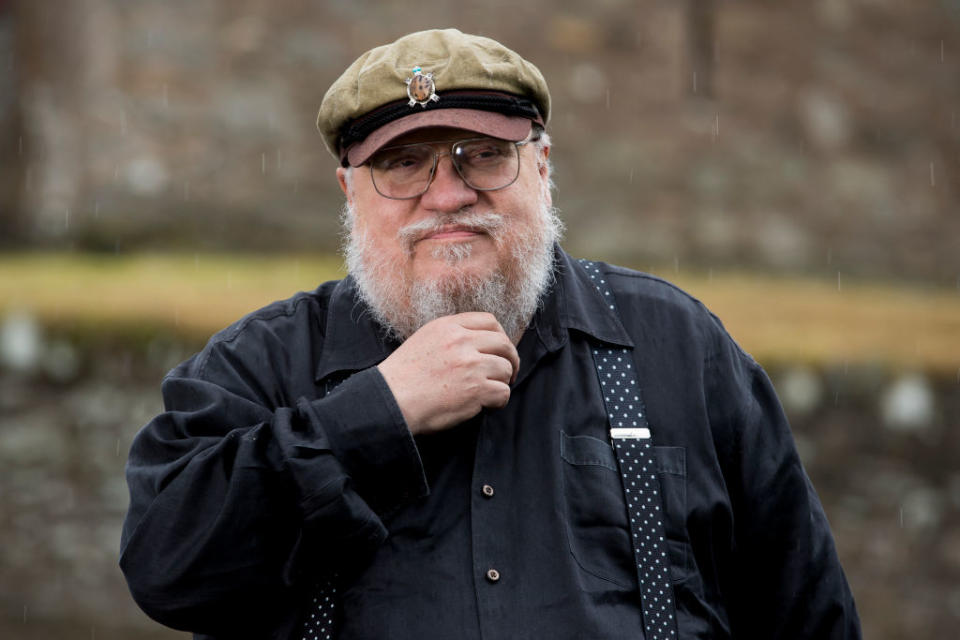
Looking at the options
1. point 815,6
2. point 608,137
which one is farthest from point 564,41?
point 815,6

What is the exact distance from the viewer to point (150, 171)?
22.8 feet

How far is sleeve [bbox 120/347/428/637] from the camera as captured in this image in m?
2.04

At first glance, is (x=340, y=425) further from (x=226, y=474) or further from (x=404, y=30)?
(x=404, y=30)

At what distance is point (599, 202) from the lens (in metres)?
7.30

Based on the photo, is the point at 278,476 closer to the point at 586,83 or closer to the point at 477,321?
the point at 477,321

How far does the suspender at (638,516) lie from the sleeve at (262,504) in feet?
0.25

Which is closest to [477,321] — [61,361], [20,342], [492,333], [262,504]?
[492,333]

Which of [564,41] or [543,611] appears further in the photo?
[564,41]

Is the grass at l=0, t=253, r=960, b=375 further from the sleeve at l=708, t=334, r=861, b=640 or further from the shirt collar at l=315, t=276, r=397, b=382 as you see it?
the sleeve at l=708, t=334, r=861, b=640

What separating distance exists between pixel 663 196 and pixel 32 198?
3.85 metres

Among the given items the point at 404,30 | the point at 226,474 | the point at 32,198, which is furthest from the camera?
the point at 404,30

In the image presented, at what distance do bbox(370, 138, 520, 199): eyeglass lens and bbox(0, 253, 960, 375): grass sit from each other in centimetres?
391

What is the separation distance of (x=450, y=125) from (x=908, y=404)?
4627 mm

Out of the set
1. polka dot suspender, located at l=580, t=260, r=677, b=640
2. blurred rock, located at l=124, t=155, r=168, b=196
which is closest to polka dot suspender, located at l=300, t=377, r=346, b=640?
polka dot suspender, located at l=580, t=260, r=677, b=640
